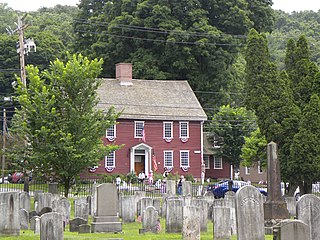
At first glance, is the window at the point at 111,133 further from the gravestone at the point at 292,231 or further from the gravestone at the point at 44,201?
the gravestone at the point at 292,231

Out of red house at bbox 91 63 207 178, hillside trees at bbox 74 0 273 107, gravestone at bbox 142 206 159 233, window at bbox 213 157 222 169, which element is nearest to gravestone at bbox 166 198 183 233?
gravestone at bbox 142 206 159 233

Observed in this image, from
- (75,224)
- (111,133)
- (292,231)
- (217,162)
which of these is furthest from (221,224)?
(217,162)

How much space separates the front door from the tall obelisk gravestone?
1205 inches

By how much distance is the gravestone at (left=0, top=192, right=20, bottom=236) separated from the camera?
17.5m

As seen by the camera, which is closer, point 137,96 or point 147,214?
point 147,214

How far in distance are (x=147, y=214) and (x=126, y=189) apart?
17.3 m

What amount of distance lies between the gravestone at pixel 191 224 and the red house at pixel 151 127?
32.5 metres

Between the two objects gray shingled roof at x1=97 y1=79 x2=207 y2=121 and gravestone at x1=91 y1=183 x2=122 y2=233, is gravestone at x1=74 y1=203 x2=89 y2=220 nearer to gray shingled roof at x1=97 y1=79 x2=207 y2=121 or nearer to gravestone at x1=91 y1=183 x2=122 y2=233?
gravestone at x1=91 y1=183 x2=122 y2=233

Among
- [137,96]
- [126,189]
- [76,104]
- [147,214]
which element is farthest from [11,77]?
[147,214]

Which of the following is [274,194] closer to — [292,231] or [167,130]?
[292,231]

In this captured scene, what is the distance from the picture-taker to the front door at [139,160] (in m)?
51.6

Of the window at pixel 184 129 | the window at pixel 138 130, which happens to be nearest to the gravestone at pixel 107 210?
the window at pixel 138 130

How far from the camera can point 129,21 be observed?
59.7 meters

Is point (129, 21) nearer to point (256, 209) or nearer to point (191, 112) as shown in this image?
point (191, 112)
